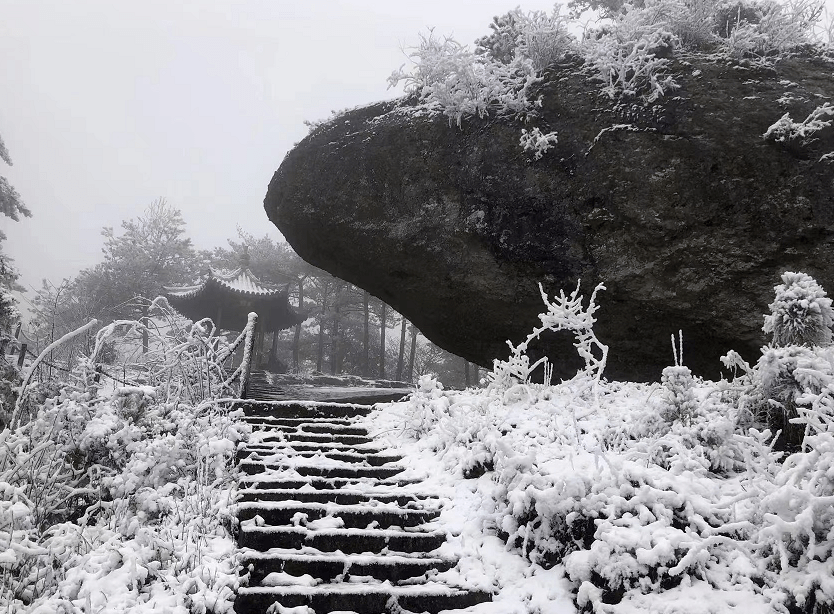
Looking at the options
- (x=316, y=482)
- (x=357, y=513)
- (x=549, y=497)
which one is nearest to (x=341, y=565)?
(x=357, y=513)

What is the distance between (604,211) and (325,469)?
4525mm

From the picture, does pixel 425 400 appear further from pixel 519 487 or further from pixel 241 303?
pixel 241 303

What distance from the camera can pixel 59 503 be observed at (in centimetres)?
338

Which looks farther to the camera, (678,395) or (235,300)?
(235,300)

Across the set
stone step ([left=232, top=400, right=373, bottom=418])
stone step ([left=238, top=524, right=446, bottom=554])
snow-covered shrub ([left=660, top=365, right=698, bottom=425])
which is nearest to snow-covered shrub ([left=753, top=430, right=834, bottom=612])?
snow-covered shrub ([left=660, top=365, right=698, bottom=425])

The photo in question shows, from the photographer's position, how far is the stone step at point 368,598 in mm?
2879

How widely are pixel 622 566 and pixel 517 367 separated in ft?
8.80

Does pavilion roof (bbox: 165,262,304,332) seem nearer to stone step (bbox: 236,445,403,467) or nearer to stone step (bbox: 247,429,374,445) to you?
stone step (bbox: 247,429,374,445)

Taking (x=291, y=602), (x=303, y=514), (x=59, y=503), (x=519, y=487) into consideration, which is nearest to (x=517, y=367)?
(x=519, y=487)

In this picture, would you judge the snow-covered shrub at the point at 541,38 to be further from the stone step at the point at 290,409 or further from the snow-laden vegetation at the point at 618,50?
the stone step at the point at 290,409

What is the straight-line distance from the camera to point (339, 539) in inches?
136

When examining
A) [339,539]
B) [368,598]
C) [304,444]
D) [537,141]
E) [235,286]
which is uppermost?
[537,141]

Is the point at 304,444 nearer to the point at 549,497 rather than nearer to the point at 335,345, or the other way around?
the point at 549,497

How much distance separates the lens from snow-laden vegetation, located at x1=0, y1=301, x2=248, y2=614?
2.63m
